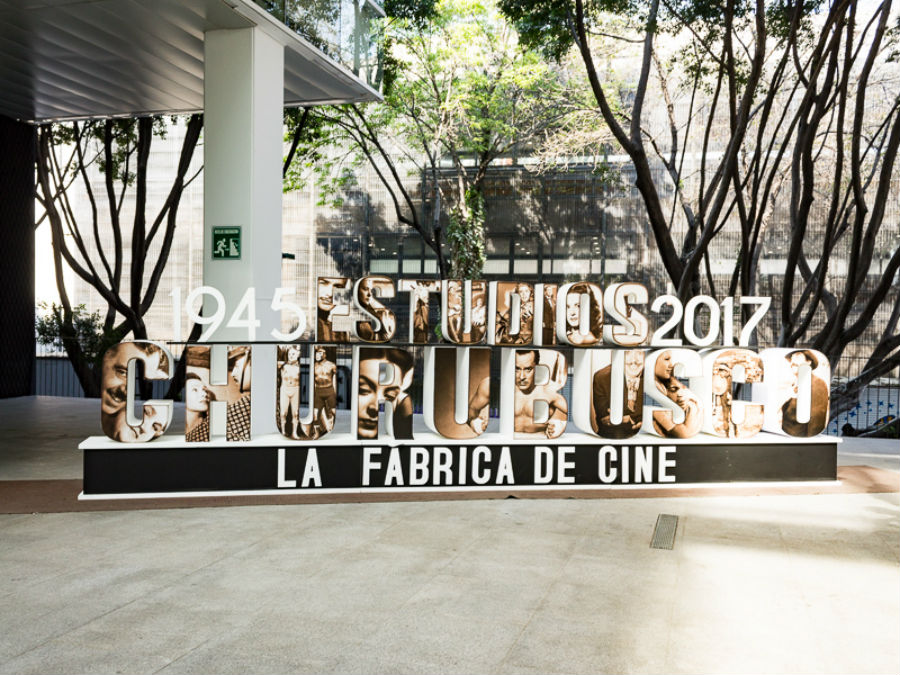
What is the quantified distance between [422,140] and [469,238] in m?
3.25

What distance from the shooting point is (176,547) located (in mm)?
5758

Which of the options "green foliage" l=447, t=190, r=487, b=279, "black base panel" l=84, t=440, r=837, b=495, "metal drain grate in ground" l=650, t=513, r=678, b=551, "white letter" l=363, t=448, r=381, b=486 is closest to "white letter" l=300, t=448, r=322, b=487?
"black base panel" l=84, t=440, r=837, b=495

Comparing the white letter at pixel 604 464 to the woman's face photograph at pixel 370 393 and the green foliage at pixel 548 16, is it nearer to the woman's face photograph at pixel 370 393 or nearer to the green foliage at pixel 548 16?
the woman's face photograph at pixel 370 393

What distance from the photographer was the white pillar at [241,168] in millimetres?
8586

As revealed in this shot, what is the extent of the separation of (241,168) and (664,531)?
19.1ft

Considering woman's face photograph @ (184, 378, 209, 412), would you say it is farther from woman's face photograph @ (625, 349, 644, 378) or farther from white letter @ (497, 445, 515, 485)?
woman's face photograph @ (625, 349, 644, 378)

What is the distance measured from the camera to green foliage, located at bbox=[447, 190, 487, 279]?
21870 mm

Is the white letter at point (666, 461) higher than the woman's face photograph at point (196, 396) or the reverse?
the reverse

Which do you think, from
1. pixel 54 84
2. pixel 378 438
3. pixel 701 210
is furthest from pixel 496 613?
pixel 54 84

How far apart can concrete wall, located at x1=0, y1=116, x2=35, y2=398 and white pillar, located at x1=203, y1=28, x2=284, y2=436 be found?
954 cm

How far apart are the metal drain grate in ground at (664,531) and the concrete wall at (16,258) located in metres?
14.6

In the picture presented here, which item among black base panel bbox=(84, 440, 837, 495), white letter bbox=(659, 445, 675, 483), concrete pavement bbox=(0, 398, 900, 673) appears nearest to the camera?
concrete pavement bbox=(0, 398, 900, 673)

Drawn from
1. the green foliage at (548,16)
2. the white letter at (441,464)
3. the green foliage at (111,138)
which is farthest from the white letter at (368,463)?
the green foliage at (111,138)

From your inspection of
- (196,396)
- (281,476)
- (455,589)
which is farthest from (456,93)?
(455,589)
